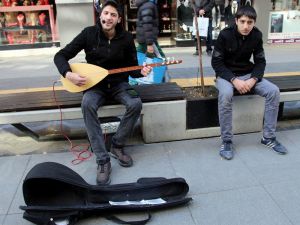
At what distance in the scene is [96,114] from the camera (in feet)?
11.8

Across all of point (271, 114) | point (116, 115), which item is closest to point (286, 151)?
point (271, 114)

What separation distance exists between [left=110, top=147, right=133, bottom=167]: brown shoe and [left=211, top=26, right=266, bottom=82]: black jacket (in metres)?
1.31

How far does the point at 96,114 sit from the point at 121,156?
1.60 ft

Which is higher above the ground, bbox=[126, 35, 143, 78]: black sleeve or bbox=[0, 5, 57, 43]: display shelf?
bbox=[0, 5, 57, 43]: display shelf

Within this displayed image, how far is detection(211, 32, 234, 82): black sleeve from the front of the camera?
3.99 meters

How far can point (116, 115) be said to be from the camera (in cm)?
396

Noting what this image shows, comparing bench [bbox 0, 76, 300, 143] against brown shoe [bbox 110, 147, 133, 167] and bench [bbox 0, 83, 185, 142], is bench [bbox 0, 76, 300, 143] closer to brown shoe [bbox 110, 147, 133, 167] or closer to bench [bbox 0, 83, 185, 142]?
bench [bbox 0, 83, 185, 142]

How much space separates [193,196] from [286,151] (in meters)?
Result: 1.28

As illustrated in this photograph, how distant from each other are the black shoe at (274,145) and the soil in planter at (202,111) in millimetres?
566

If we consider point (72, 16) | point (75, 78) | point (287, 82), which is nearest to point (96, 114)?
point (75, 78)

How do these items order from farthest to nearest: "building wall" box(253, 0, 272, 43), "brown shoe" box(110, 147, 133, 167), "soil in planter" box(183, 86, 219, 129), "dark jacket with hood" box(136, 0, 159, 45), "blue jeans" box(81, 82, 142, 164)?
1. "building wall" box(253, 0, 272, 43)
2. "dark jacket with hood" box(136, 0, 159, 45)
3. "soil in planter" box(183, 86, 219, 129)
4. "brown shoe" box(110, 147, 133, 167)
5. "blue jeans" box(81, 82, 142, 164)

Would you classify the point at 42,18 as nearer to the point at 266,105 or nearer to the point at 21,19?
the point at 21,19

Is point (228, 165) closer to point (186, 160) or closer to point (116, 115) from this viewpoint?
point (186, 160)

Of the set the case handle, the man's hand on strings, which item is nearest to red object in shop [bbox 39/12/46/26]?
the man's hand on strings
